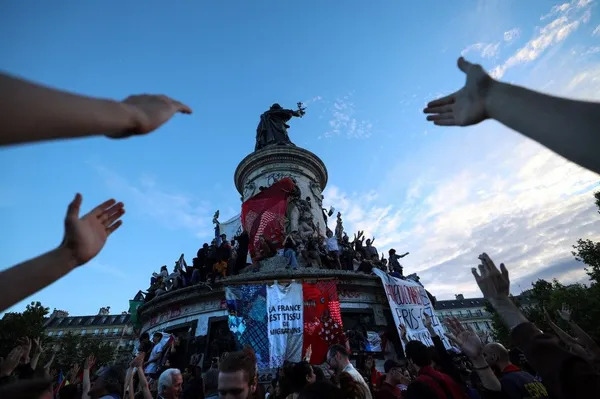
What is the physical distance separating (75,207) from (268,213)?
587 inches

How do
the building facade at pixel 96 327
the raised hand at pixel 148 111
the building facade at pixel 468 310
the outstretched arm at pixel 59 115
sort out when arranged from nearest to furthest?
the outstretched arm at pixel 59 115 < the raised hand at pixel 148 111 < the building facade at pixel 96 327 < the building facade at pixel 468 310

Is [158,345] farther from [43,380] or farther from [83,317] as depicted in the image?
[83,317]

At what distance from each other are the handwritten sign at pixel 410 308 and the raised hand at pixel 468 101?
36.8 ft

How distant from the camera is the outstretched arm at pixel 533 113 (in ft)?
3.91

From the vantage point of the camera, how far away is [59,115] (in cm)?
99

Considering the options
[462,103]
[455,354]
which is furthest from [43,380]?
[455,354]

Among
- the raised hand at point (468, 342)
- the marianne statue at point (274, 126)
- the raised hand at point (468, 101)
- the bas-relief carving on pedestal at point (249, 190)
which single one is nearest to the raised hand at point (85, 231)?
the raised hand at point (468, 101)

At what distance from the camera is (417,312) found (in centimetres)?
1253

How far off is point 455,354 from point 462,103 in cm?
1164

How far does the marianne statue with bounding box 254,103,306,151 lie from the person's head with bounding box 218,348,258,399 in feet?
64.2

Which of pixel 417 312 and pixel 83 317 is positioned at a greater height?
pixel 83 317

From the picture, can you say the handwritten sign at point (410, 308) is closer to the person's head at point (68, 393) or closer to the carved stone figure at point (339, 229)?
the carved stone figure at point (339, 229)

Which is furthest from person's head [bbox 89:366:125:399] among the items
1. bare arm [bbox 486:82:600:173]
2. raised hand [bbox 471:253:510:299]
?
bare arm [bbox 486:82:600:173]

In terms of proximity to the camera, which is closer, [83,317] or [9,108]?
[9,108]
